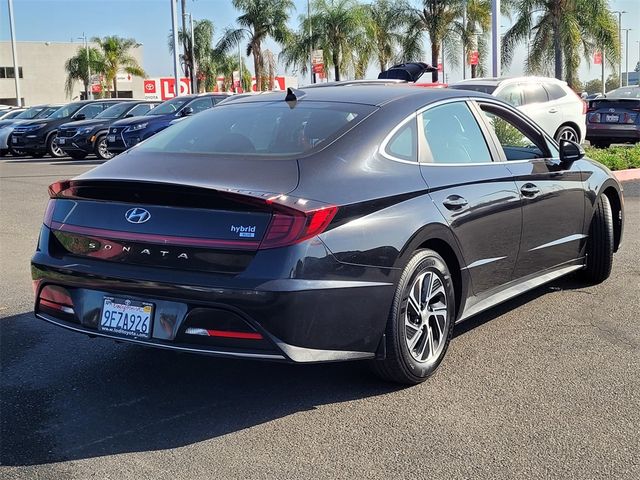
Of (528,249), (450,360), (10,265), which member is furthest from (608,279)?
(10,265)

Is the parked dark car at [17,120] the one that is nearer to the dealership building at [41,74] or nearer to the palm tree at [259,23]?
the palm tree at [259,23]

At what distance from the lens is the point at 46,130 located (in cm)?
2347

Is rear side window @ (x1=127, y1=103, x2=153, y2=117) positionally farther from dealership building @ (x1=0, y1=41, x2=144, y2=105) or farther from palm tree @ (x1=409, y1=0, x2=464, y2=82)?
dealership building @ (x1=0, y1=41, x2=144, y2=105)

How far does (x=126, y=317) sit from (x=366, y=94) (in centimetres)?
196

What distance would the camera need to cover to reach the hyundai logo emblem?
381 centimetres

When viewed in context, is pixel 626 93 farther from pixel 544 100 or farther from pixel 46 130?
pixel 46 130

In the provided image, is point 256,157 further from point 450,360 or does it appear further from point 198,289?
point 450,360

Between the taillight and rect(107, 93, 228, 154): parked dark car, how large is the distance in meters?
15.4

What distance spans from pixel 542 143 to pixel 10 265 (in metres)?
4.86

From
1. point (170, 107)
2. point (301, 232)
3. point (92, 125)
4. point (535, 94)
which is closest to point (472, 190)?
point (301, 232)

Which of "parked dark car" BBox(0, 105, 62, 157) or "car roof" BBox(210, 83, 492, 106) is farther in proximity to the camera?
"parked dark car" BBox(0, 105, 62, 157)

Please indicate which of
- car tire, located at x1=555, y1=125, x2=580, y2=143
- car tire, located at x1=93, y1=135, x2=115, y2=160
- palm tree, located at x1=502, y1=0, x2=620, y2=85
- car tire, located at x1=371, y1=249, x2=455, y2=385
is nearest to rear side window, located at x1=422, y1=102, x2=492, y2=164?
car tire, located at x1=371, y1=249, x2=455, y2=385

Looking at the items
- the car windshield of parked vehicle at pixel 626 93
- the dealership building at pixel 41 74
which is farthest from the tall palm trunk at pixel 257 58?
the dealership building at pixel 41 74

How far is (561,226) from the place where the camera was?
220 inches
